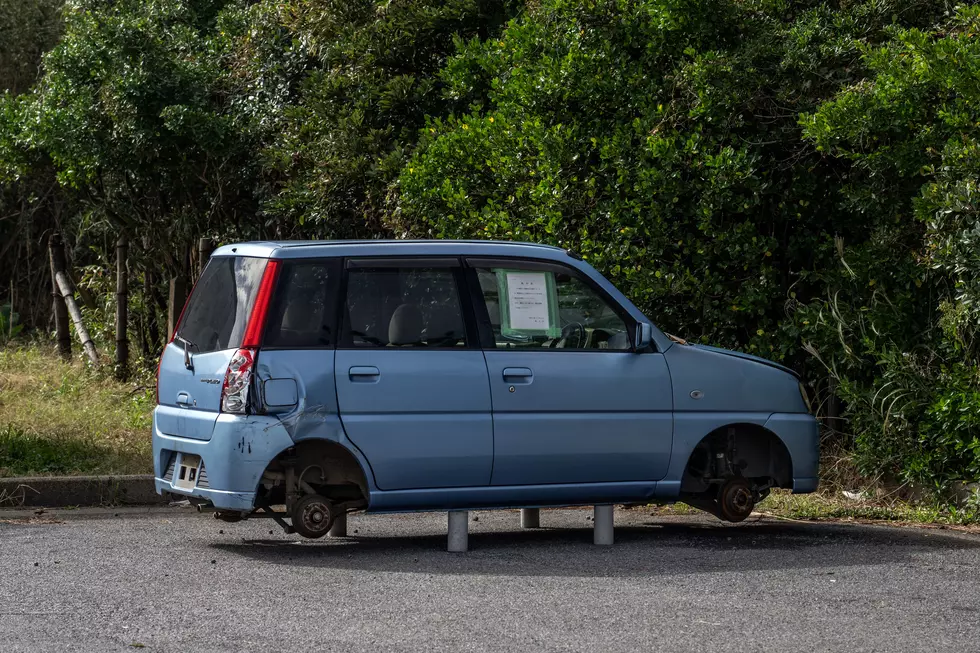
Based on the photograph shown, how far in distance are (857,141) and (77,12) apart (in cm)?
1275

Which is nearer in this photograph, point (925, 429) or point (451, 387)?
point (451, 387)

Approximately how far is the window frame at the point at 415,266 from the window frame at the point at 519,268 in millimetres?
36

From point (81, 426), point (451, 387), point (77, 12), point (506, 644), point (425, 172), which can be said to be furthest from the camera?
point (77, 12)

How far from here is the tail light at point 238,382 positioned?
7.14m

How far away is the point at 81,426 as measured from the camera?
470 inches

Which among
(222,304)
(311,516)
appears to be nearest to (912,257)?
(311,516)

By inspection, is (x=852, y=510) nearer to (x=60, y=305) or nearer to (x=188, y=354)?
(x=188, y=354)

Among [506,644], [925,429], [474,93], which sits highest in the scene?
[474,93]

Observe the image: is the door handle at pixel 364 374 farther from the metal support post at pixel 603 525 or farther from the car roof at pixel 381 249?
the metal support post at pixel 603 525

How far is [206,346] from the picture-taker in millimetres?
7594

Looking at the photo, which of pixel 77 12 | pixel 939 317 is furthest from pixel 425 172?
pixel 77 12

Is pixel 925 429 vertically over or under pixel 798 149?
under

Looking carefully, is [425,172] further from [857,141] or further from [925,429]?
[925,429]

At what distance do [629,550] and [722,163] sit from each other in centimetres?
333
